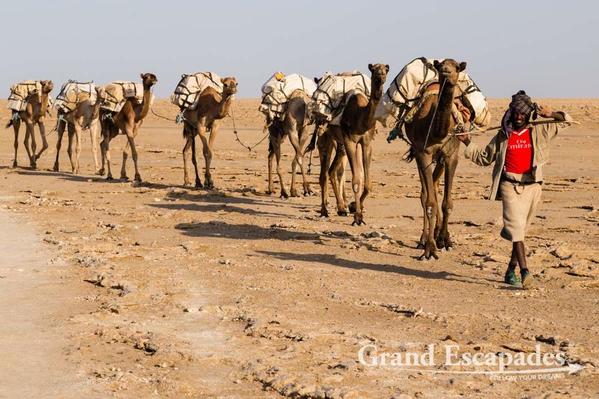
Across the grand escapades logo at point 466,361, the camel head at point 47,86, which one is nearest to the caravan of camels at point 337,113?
the camel head at point 47,86

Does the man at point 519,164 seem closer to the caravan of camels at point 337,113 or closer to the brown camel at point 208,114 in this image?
the caravan of camels at point 337,113

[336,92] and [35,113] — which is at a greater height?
[336,92]

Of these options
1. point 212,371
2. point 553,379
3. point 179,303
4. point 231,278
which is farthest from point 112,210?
point 553,379

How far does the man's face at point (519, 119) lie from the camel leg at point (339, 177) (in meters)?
7.18

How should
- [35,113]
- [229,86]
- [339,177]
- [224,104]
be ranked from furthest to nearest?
[35,113]
[224,104]
[229,86]
[339,177]

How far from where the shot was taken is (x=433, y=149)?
1312cm

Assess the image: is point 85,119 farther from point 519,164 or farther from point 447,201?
point 519,164

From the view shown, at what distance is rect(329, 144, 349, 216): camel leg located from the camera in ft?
58.8

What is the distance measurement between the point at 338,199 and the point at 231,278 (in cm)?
620

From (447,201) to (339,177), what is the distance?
16.9 ft

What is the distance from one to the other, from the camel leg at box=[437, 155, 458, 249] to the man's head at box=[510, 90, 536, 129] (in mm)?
2285

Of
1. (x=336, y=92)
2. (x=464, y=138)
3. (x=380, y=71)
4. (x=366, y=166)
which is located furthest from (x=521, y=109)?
(x=336, y=92)

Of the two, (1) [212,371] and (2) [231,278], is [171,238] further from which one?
(1) [212,371]

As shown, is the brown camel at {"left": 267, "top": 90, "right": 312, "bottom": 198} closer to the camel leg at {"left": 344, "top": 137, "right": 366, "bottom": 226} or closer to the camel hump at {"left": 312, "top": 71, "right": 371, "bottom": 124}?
the camel hump at {"left": 312, "top": 71, "right": 371, "bottom": 124}
